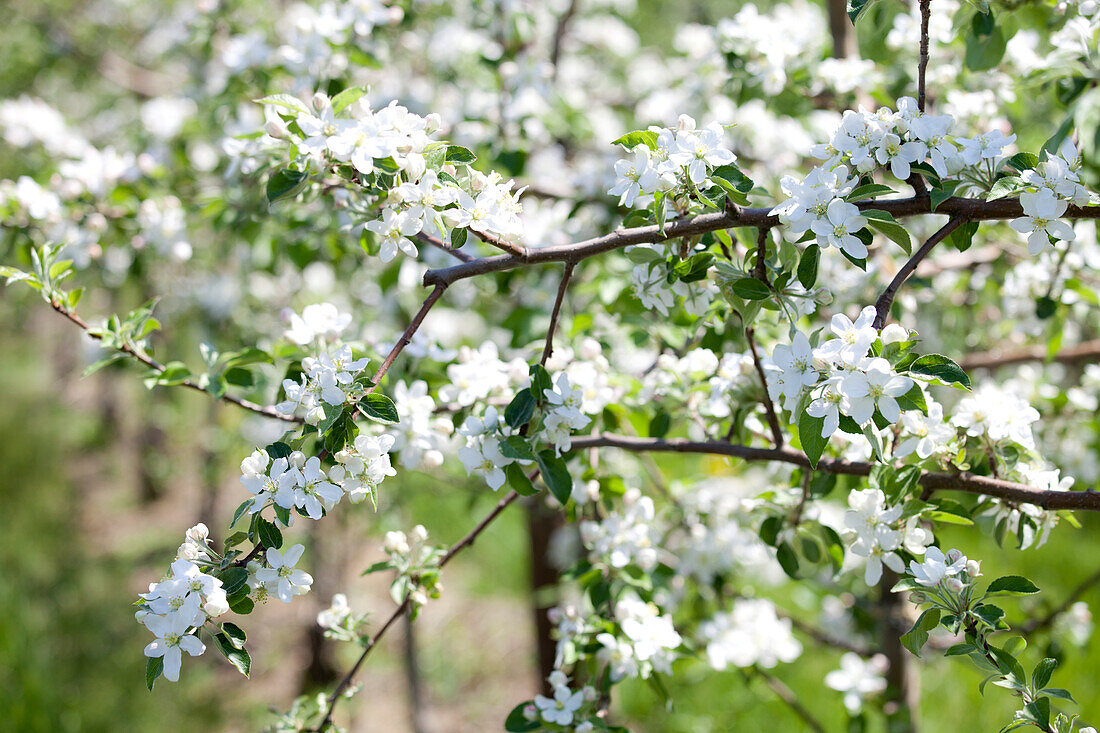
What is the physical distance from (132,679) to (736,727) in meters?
2.64

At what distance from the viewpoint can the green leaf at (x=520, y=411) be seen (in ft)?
3.60

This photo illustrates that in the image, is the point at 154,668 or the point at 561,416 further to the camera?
the point at 561,416

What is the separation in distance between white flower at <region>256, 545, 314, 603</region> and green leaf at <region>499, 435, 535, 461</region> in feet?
0.92

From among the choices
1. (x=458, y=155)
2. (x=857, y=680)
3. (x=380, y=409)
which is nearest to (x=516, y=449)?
(x=380, y=409)

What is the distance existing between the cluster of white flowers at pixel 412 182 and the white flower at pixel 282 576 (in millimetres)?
387

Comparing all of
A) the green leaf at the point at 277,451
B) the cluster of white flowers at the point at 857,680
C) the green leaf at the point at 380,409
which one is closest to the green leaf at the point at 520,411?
the green leaf at the point at 380,409

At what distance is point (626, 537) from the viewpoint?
4.75ft

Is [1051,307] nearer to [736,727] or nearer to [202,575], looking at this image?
[202,575]

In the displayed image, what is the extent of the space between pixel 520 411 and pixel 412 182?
0.33 metres

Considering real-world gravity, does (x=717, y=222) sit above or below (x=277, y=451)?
above

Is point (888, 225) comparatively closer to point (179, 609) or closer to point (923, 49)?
point (923, 49)

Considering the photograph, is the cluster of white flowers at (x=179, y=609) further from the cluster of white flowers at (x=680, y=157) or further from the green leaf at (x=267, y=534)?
the cluster of white flowers at (x=680, y=157)

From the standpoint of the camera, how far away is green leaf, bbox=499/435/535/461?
3.49 ft

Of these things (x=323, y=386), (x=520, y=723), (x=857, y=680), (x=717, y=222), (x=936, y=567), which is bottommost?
(x=857, y=680)
